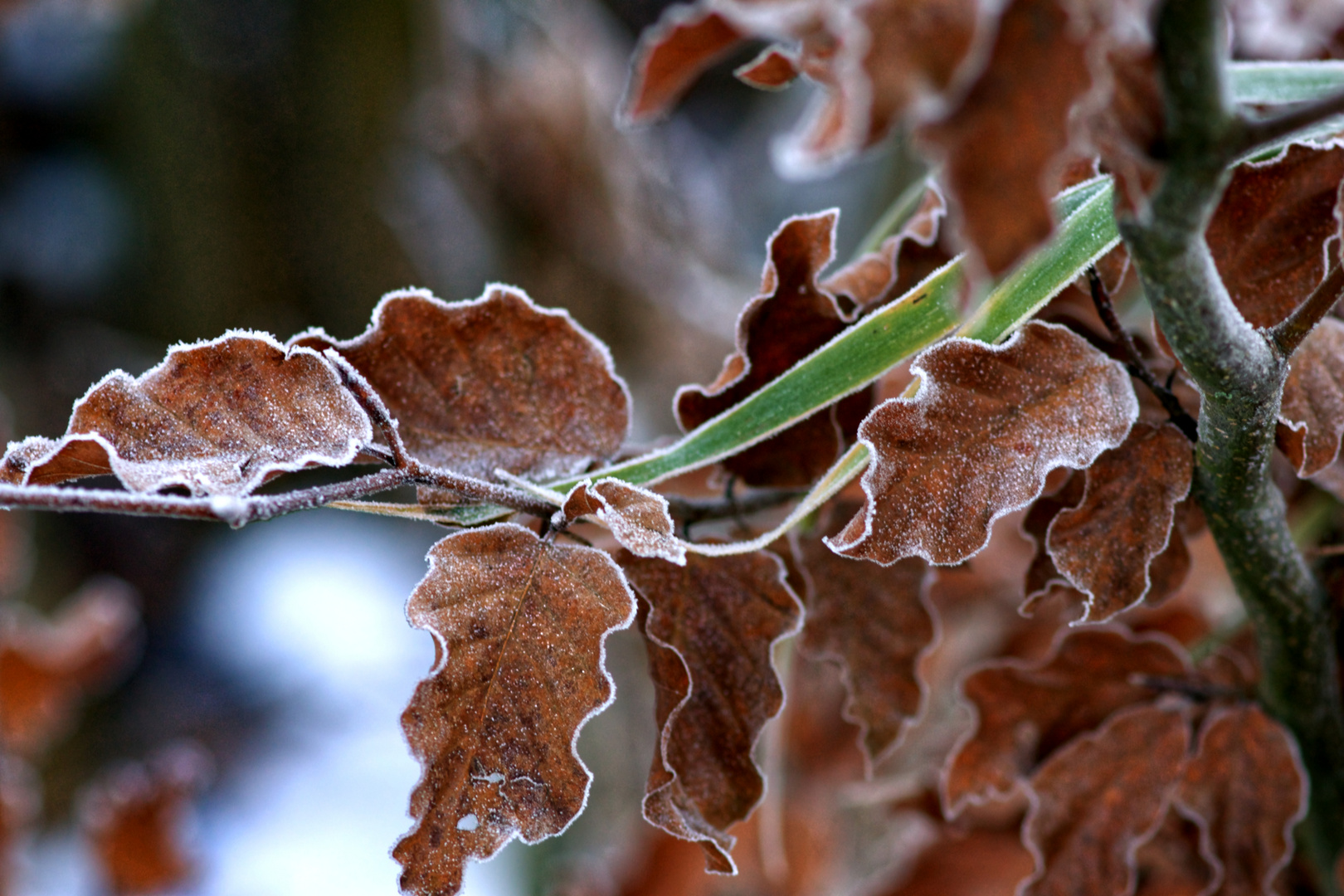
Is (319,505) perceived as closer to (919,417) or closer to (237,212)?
(919,417)

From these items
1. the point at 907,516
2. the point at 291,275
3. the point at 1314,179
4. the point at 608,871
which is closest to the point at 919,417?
the point at 907,516

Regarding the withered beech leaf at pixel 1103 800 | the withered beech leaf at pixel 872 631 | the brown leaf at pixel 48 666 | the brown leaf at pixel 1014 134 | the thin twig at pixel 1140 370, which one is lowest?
the withered beech leaf at pixel 1103 800

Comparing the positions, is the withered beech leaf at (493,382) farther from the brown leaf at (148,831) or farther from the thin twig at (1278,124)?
the brown leaf at (148,831)

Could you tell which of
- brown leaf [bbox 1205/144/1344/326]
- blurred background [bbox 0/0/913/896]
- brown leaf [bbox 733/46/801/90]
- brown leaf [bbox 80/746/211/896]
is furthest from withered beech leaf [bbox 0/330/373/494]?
blurred background [bbox 0/0/913/896]

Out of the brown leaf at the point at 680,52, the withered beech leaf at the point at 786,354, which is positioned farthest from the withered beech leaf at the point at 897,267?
the brown leaf at the point at 680,52

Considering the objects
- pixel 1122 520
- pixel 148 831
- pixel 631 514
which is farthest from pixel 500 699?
pixel 148 831

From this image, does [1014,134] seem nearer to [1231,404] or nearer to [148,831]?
[1231,404]

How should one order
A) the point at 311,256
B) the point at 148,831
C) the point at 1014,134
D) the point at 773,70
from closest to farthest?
the point at 1014,134 < the point at 773,70 < the point at 148,831 < the point at 311,256
